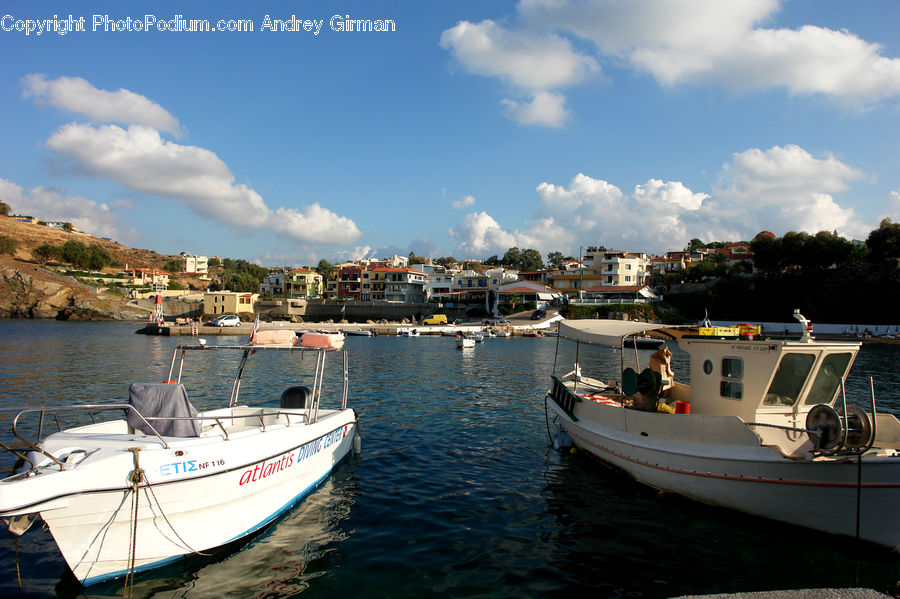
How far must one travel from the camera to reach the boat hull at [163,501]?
20.4 feet

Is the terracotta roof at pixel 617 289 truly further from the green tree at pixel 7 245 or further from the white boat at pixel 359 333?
the green tree at pixel 7 245

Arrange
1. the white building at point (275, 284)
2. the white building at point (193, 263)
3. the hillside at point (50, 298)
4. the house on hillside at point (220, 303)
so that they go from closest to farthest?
the hillside at point (50, 298), the house on hillside at point (220, 303), the white building at point (275, 284), the white building at point (193, 263)

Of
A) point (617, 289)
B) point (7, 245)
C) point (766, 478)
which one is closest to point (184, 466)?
point (766, 478)

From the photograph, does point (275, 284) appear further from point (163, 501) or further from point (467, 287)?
point (163, 501)

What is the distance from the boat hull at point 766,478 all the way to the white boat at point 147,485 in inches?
293

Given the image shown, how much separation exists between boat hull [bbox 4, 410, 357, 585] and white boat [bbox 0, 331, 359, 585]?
0.04 ft

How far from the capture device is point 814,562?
7781 millimetres

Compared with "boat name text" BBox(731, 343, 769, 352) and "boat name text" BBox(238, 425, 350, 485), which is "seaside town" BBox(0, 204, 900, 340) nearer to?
"boat name text" BBox(238, 425, 350, 485)

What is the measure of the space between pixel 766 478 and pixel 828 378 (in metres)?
2.76

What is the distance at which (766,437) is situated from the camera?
9.34 meters

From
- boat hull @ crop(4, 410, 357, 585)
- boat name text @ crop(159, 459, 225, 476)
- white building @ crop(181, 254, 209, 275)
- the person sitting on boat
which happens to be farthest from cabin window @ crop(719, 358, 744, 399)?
white building @ crop(181, 254, 209, 275)

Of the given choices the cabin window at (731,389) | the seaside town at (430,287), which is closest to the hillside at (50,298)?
the seaside town at (430,287)

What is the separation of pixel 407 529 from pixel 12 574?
6018 millimetres

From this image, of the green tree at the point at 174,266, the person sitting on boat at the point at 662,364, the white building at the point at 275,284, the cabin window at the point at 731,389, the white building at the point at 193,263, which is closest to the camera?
the cabin window at the point at 731,389
